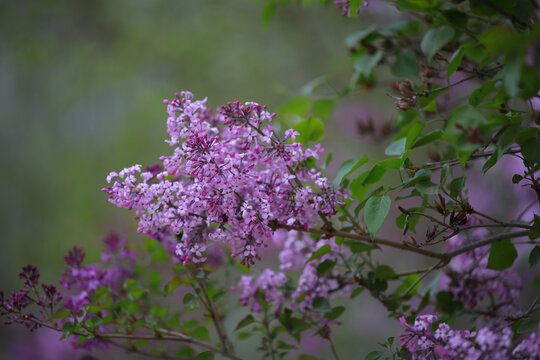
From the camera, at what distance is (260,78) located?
2.54 m

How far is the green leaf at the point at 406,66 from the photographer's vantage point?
2.89 feet

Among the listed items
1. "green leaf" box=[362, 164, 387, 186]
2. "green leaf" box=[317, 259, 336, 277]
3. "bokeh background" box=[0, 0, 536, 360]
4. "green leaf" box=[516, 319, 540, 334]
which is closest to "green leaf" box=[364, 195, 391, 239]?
"green leaf" box=[362, 164, 387, 186]

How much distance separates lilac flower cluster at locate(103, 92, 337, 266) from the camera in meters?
0.61

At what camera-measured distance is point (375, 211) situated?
24.5 inches

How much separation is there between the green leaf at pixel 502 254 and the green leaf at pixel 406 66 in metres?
0.38

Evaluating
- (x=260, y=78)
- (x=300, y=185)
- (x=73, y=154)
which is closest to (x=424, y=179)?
(x=300, y=185)

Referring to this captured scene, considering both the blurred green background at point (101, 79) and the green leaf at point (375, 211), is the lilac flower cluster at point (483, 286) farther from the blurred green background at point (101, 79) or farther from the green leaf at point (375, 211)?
the blurred green background at point (101, 79)

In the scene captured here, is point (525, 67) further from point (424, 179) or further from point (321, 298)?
point (321, 298)

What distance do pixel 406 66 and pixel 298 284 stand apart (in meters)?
0.50

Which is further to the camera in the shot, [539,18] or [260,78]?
[260,78]

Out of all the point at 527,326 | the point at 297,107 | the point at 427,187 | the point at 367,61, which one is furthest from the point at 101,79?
the point at 527,326

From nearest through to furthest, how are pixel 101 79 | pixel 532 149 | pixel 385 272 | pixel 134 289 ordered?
pixel 532 149, pixel 385 272, pixel 134 289, pixel 101 79

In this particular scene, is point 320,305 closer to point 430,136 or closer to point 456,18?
point 430,136

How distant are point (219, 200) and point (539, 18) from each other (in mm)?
497
